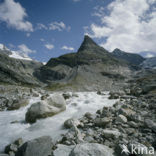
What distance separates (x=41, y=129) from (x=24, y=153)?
3.29 meters

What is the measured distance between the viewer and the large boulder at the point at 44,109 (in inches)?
339

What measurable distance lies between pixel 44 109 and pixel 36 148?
15.7 ft

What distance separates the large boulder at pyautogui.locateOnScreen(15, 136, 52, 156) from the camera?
13.7 feet

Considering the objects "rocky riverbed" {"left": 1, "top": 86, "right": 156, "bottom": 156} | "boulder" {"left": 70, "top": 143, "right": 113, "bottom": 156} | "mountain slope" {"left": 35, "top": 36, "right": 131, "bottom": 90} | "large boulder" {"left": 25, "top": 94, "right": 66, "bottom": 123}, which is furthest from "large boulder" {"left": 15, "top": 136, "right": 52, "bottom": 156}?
"mountain slope" {"left": 35, "top": 36, "right": 131, "bottom": 90}

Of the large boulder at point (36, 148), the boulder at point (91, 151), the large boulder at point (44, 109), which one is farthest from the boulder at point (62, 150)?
the large boulder at point (44, 109)

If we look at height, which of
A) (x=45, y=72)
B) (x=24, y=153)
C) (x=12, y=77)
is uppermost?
(x=45, y=72)

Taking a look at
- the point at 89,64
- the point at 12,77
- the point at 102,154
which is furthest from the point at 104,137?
the point at 89,64

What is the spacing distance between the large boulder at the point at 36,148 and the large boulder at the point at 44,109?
13.8 feet

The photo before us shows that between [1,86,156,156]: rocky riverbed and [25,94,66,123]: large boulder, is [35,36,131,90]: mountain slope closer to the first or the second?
[25,94,66,123]: large boulder

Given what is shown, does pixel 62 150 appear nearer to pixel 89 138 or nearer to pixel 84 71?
pixel 89 138

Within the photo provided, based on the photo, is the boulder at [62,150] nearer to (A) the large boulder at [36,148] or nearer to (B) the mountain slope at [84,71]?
(A) the large boulder at [36,148]

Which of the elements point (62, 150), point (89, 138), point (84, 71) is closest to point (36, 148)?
point (62, 150)

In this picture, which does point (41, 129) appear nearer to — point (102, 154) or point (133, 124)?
point (102, 154)

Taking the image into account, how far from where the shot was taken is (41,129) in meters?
7.33
